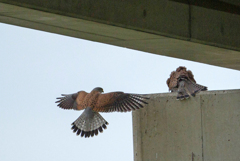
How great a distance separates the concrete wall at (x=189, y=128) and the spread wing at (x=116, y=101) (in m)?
0.22

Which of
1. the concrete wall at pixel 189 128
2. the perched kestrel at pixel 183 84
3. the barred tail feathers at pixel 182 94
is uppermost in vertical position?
the perched kestrel at pixel 183 84

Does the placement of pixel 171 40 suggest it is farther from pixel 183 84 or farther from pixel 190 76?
pixel 190 76

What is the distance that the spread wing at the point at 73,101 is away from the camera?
756 centimetres

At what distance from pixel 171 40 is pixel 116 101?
8.01 ft

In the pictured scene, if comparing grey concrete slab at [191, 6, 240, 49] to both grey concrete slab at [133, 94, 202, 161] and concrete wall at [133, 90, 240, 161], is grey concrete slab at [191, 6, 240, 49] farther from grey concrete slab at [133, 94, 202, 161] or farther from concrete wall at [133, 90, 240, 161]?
grey concrete slab at [133, 94, 202, 161]

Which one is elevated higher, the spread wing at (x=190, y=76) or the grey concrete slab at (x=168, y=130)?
the spread wing at (x=190, y=76)

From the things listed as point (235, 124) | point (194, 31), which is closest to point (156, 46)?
point (194, 31)

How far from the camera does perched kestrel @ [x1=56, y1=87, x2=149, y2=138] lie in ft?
23.1

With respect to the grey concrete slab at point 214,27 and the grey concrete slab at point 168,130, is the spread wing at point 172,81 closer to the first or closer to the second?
the grey concrete slab at point 168,130

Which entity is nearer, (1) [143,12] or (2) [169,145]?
(1) [143,12]

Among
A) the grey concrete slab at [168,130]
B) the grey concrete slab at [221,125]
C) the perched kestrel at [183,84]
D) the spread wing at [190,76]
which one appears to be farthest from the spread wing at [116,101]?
the grey concrete slab at [221,125]

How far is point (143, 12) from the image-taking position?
4.58 m

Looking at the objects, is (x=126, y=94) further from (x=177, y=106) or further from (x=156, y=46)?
(x=156, y=46)

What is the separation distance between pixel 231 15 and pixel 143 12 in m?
1.53
